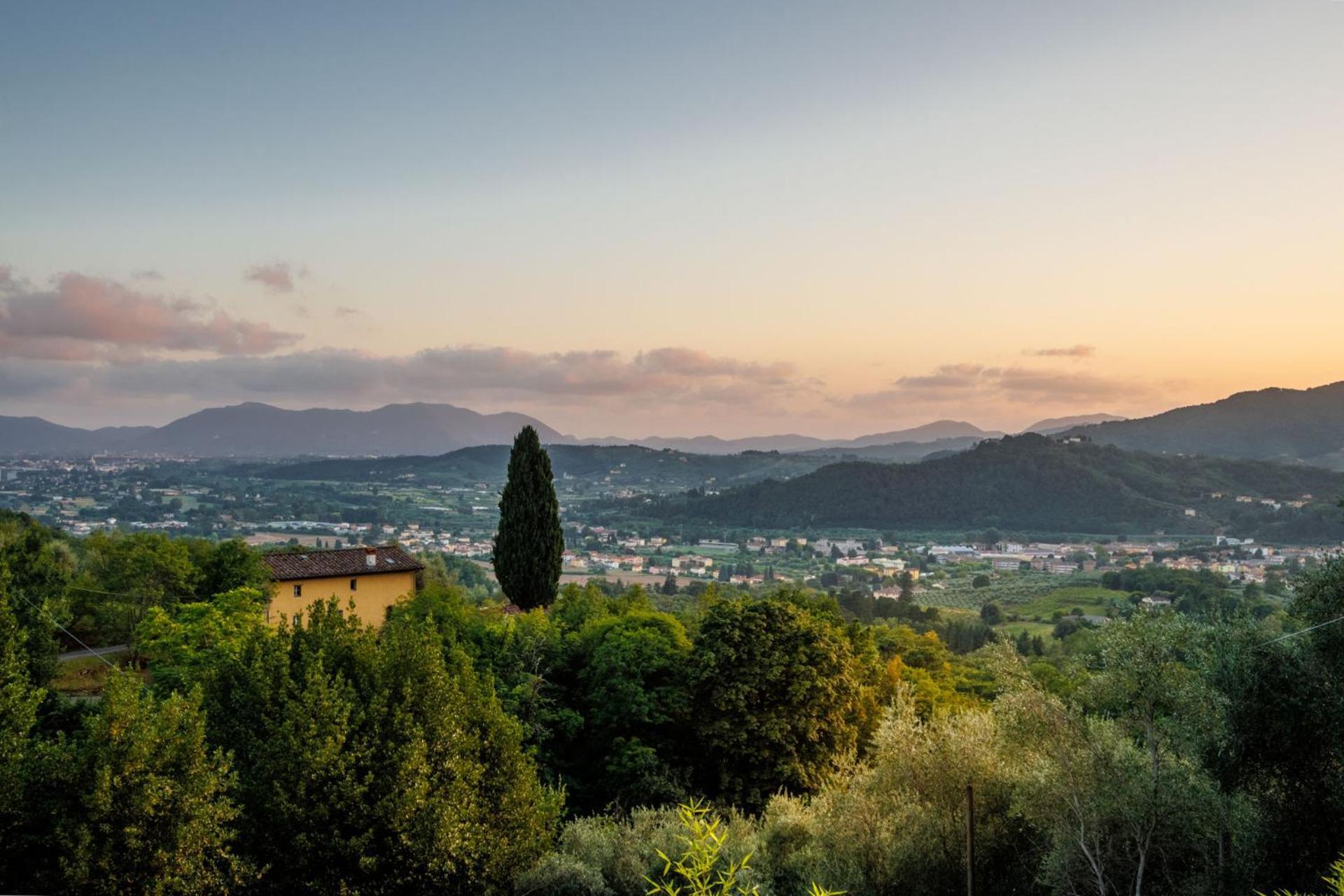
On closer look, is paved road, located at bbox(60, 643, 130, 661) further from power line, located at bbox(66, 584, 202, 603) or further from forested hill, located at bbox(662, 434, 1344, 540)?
forested hill, located at bbox(662, 434, 1344, 540)

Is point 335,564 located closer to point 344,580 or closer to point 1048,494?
point 344,580

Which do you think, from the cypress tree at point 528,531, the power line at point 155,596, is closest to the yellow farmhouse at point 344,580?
the power line at point 155,596

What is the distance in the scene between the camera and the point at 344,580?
118 feet

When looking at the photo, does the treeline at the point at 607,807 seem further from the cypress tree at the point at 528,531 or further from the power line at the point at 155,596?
the cypress tree at the point at 528,531

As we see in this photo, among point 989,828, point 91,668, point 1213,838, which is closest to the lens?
point 1213,838

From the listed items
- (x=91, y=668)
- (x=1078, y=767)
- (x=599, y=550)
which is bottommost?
(x=599, y=550)

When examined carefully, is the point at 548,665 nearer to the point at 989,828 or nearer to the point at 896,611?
the point at 989,828

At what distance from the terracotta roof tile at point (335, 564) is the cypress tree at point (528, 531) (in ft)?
17.1

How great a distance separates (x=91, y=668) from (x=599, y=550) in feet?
395

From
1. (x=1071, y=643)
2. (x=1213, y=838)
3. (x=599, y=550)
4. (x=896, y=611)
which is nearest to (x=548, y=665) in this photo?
(x=1213, y=838)

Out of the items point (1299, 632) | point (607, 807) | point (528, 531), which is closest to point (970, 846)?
point (1299, 632)

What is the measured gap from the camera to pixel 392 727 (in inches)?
635

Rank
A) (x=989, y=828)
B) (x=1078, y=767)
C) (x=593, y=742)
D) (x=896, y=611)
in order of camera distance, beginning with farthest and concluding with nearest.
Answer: (x=896, y=611) → (x=593, y=742) → (x=989, y=828) → (x=1078, y=767)

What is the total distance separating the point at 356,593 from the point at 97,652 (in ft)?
33.5
